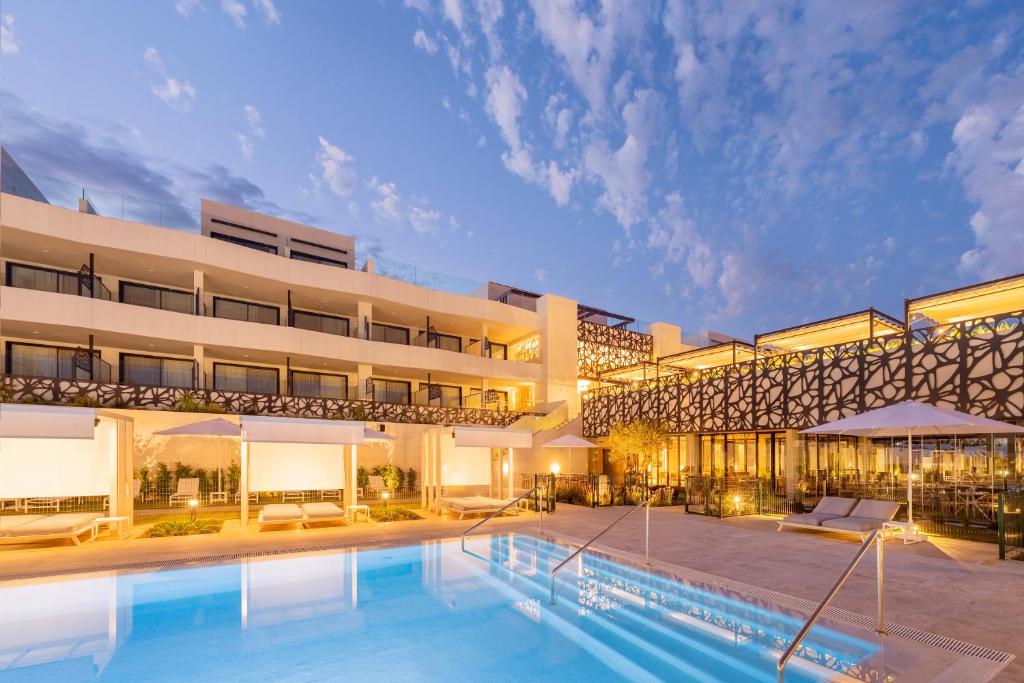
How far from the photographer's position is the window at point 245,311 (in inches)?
899

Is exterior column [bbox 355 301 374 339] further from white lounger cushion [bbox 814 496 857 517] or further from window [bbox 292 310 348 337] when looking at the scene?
white lounger cushion [bbox 814 496 857 517]

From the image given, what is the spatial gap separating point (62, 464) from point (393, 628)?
32.5ft

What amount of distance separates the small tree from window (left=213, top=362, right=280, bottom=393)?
50.2ft

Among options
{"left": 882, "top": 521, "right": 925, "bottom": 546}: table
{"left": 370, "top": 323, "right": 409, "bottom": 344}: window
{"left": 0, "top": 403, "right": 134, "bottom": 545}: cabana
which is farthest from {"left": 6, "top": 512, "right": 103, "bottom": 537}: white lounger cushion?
{"left": 882, "top": 521, "right": 925, "bottom": 546}: table

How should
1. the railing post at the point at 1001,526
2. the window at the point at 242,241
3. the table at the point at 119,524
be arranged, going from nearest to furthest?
the railing post at the point at 1001,526 → the table at the point at 119,524 → the window at the point at 242,241

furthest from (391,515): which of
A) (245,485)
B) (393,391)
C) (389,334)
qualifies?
(389,334)

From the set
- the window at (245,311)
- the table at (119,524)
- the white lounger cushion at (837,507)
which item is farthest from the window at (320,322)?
the white lounger cushion at (837,507)

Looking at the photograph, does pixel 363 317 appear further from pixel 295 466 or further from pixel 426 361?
pixel 295 466

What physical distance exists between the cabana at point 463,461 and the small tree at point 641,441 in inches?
183

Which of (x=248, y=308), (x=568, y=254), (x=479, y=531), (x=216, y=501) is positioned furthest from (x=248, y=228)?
(x=568, y=254)

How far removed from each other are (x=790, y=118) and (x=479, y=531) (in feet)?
251

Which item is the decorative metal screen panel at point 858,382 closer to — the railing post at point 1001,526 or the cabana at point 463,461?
the railing post at point 1001,526

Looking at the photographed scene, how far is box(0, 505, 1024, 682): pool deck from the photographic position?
20.8ft

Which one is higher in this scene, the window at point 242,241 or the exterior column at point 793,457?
the window at point 242,241
